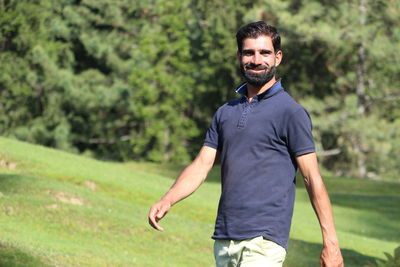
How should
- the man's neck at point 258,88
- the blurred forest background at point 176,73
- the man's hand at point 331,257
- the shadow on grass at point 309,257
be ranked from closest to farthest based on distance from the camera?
the man's hand at point 331,257 → the man's neck at point 258,88 → the shadow on grass at point 309,257 → the blurred forest background at point 176,73

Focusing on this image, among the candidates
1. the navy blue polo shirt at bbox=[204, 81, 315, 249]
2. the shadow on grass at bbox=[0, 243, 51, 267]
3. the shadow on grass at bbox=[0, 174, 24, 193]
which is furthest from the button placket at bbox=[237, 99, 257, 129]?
the shadow on grass at bbox=[0, 174, 24, 193]

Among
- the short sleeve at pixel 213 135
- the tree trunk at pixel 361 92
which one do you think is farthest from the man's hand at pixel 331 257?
the tree trunk at pixel 361 92

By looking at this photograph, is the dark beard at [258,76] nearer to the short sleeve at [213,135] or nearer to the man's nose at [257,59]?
the man's nose at [257,59]

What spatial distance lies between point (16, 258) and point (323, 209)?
206 inches

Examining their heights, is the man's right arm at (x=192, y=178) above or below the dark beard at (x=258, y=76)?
below

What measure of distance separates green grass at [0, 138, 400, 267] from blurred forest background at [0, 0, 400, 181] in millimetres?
19213

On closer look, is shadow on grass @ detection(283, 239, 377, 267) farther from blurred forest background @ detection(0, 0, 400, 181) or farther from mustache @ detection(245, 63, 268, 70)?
blurred forest background @ detection(0, 0, 400, 181)

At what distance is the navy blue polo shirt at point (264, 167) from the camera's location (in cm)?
498

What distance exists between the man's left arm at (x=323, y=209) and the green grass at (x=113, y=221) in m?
5.05

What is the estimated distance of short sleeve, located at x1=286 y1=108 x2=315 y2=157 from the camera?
4.96m

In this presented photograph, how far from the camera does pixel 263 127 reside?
501cm

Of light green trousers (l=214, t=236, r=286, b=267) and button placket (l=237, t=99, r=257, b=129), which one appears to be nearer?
light green trousers (l=214, t=236, r=286, b=267)

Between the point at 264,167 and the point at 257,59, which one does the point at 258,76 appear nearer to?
the point at 257,59

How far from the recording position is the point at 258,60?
16.7 feet
